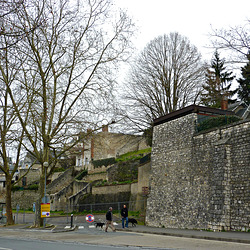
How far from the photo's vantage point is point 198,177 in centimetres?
2070

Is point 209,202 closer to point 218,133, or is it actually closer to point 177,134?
point 218,133

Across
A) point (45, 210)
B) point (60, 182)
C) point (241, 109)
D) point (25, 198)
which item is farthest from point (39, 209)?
point (25, 198)

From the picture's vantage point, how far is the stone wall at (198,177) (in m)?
17.7

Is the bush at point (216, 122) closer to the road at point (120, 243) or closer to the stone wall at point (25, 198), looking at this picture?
the road at point (120, 243)

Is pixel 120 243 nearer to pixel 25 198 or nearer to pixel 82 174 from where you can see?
pixel 82 174

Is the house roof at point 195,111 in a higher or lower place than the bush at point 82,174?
higher

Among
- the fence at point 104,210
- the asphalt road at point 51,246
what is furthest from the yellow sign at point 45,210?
the asphalt road at point 51,246

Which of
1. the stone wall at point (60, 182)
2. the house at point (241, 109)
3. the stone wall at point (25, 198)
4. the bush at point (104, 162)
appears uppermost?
the house at point (241, 109)

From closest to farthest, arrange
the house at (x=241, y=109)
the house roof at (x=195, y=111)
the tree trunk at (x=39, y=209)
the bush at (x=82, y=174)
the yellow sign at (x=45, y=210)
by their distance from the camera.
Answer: the house roof at (x=195, y=111), the yellow sign at (x=45, y=210), the tree trunk at (x=39, y=209), the house at (x=241, y=109), the bush at (x=82, y=174)

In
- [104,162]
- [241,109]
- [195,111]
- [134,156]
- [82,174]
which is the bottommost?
[82,174]

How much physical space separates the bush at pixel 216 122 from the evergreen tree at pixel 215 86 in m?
8.52

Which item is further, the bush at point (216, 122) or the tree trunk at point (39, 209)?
the tree trunk at point (39, 209)

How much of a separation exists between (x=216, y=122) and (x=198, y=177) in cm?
332

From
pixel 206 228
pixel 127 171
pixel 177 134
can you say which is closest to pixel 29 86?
pixel 177 134
